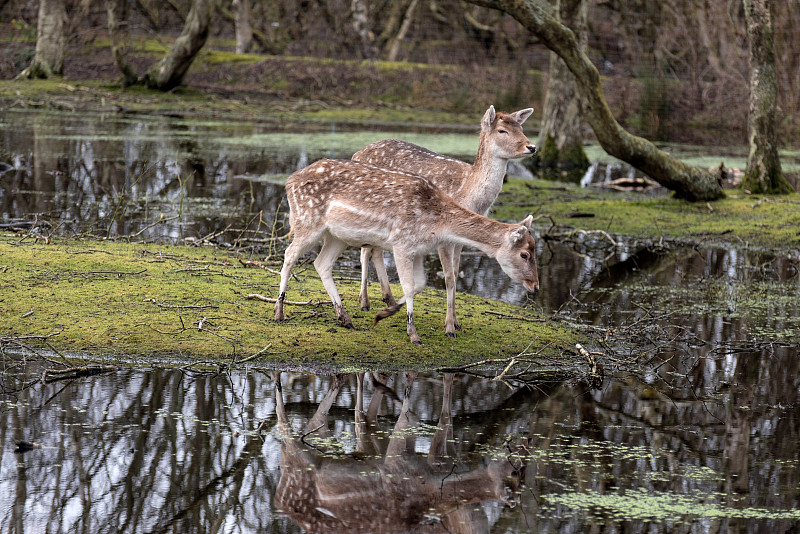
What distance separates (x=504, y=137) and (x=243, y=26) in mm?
30811

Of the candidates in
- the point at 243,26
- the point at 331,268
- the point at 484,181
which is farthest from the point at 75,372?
the point at 243,26

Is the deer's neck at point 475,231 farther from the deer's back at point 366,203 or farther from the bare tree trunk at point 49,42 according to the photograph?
the bare tree trunk at point 49,42

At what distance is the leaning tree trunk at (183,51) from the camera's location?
2964cm

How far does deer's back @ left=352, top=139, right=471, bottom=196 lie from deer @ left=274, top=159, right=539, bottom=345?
4.35ft

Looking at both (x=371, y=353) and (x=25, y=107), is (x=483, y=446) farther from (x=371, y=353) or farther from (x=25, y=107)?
(x=25, y=107)

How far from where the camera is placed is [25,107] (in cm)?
2791

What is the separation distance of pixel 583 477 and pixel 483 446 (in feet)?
2.29

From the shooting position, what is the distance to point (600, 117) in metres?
14.6

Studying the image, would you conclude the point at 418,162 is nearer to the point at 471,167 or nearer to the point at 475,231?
the point at 471,167

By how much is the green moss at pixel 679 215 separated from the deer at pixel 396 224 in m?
6.31

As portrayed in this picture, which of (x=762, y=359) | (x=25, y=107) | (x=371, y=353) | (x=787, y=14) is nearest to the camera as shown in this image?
(x=371, y=353)

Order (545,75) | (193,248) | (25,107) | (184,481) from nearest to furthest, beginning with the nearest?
(184,481), (193,248), (25,107), (545,75)

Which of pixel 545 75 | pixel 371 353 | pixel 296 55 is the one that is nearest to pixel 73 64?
pixel 296 55

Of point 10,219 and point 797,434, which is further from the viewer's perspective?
point 10,219
